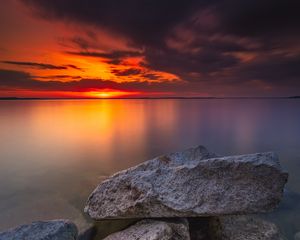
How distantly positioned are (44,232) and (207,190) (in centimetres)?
297

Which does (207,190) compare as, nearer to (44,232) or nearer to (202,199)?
(202,199)

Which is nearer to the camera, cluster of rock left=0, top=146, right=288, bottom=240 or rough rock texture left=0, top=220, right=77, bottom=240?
rough rock texture left=0, top=220, right=77, bottom=240

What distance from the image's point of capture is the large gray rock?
14.6 ft

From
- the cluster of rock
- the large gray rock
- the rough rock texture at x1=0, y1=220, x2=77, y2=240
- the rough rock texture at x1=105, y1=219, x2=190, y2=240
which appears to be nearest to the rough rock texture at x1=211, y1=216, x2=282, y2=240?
the cluster of rock

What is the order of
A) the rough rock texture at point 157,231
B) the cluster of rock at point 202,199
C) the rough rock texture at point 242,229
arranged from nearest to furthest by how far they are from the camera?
1. the rough rock texture at point 157,231
2. the cluster of rock at point 202,199
3. the rough rock texture at point 242,229

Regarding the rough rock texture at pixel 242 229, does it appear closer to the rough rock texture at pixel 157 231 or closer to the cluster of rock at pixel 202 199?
the cluster of rock at pixel 202 199

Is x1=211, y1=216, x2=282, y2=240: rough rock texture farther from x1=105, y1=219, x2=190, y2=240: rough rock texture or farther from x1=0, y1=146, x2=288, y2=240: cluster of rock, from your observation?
x1=105, y1=219, x2=190, y2=240: rough rock texture

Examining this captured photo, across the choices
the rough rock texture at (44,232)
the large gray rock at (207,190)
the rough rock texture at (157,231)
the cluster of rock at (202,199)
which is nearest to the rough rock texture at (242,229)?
the cluster of rock at (202,199)

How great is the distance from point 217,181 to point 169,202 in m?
0.98

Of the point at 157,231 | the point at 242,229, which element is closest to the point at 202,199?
the point at 157,231

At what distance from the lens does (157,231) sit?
4.12 metres

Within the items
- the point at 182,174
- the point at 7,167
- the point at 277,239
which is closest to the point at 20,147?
the point at 7,167

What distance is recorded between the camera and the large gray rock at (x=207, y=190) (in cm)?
445

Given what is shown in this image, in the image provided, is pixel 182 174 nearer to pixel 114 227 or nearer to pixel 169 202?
pixel 169 202
